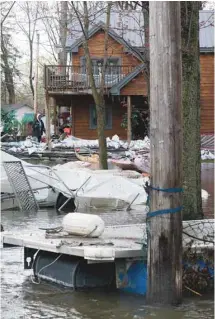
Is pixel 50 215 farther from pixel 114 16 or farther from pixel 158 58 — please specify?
pixel 114 16

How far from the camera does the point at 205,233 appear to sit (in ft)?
26.1

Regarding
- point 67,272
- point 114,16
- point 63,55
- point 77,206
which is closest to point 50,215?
point 77,206

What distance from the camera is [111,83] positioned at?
122ft

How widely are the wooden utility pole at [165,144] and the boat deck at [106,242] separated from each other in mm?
595

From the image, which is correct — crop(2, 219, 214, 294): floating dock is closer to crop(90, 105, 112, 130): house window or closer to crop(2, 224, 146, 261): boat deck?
crop(2, 224, 146, 261): boat deck

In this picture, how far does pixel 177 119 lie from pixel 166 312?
1888mm

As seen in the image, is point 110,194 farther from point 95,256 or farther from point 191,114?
point 95,256

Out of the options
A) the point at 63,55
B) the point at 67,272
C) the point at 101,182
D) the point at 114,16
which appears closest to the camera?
the point at 67,272

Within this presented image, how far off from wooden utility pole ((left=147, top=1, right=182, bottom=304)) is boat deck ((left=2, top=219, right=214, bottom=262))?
595mm

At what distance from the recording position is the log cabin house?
3603 centimetres

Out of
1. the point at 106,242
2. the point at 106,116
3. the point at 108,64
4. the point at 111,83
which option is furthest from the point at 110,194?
the point at 106,116

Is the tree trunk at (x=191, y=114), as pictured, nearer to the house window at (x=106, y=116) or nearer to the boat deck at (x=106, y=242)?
the boat deck at (x=106, y=242)

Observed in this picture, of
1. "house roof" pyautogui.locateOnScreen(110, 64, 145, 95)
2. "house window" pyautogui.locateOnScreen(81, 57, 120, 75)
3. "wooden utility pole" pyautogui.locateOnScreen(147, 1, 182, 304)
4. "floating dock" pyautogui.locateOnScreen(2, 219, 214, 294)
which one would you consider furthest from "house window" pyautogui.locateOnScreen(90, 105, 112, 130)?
"wooden utility pole" pyautogui.locateOnScreen(147, 1, 182, 304)

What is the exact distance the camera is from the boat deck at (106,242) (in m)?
6.98
